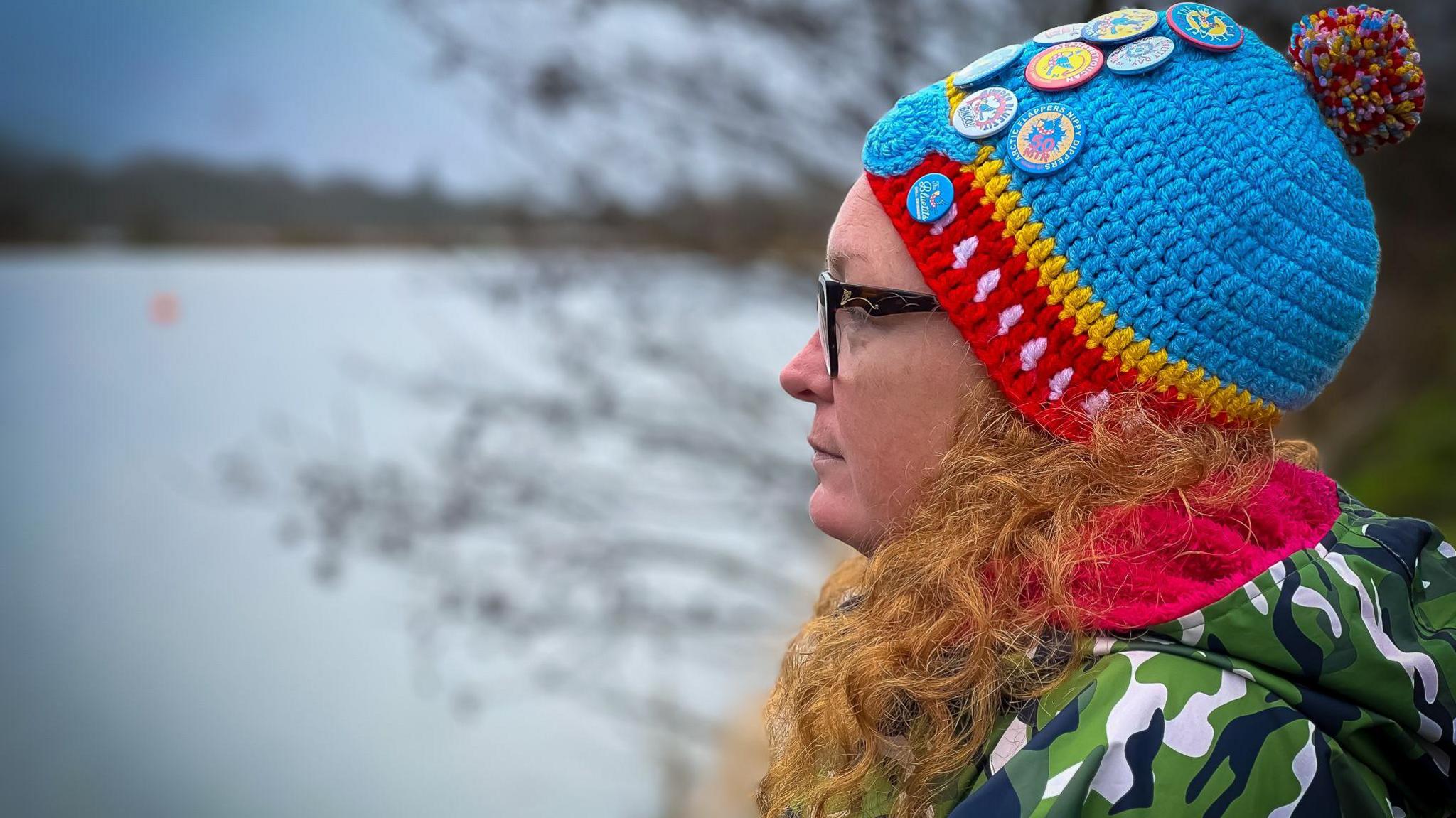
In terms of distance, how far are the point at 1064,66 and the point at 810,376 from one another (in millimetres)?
527

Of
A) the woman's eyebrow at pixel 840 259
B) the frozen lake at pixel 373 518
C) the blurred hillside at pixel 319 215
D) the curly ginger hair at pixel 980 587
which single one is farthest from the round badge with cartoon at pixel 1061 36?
the frozen lake at pixel 373 518

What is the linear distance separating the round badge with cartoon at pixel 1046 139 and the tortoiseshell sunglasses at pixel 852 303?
0.21m

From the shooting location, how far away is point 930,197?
1309 millimetres

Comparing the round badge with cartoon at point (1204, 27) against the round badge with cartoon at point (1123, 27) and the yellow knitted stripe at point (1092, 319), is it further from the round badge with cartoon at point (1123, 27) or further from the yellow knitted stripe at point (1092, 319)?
the yellow knitted stripe at point (1092, 319)

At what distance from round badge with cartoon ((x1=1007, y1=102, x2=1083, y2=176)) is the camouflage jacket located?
0.53 meters

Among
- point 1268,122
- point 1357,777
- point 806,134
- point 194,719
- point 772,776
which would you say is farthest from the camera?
point 194,719

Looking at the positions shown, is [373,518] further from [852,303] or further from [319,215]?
[852,303]

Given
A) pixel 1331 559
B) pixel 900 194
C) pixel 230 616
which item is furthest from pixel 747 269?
pixel 230 616

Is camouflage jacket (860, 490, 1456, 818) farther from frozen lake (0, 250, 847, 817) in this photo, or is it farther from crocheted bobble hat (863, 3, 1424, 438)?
frozen lake (0, 250, 847, 817)

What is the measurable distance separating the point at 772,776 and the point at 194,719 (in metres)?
4.63

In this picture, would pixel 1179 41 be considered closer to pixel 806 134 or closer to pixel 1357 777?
pixel 1357 777

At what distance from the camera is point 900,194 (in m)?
1.35

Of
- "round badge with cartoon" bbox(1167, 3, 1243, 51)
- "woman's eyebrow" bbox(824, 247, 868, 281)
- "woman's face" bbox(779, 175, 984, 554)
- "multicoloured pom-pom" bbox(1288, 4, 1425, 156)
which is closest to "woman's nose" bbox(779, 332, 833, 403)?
"woman's face" bbox(779, 175, 984, 554)

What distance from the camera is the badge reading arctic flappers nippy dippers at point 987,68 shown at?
1347 mm
